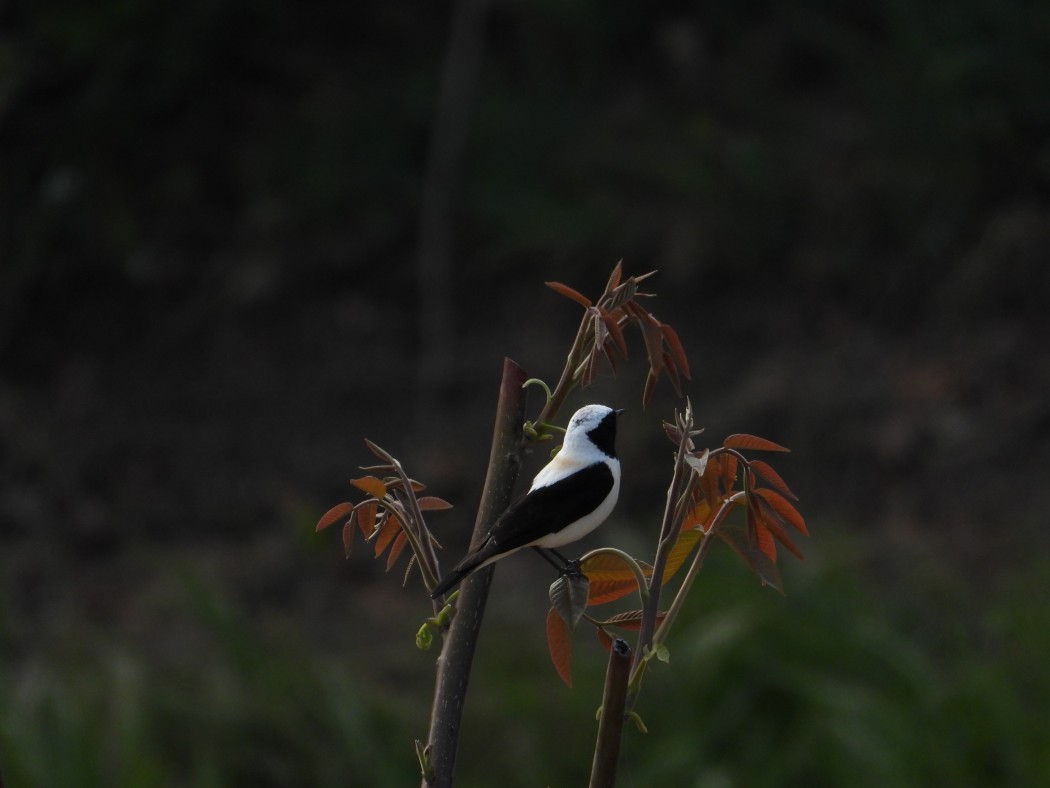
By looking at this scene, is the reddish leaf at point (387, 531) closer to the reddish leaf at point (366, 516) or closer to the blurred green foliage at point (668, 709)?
the reddish leaf at point (366, 516)

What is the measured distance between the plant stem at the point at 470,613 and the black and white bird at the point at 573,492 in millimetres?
74

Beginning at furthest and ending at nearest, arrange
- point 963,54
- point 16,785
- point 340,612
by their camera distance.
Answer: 1. point 963,54
2. point 340,612
3. point 16,785

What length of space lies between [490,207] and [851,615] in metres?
3.08

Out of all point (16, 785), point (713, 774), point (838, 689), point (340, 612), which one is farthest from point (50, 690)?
point (838, 689)

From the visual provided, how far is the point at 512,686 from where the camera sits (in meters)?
4.82

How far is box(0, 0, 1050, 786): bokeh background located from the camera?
15.5ft

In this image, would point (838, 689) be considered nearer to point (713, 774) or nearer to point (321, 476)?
point (713, 774)

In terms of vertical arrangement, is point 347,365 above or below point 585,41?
below

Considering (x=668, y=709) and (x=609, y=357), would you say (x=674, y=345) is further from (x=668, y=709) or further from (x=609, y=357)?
(x=668, y=709)

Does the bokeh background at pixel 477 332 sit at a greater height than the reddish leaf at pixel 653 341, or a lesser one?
lesser

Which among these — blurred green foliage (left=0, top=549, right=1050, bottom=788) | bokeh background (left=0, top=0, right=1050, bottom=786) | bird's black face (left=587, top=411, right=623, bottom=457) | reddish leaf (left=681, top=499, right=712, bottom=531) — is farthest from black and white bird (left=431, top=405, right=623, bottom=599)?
bokeh background (left=0, top=0, right=1050, bottom=786)

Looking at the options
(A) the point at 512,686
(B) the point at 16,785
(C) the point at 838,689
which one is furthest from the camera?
(A) the point at 512,686

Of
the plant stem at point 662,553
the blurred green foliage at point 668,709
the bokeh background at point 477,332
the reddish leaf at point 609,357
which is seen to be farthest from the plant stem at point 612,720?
the bokeh background at point 477,332

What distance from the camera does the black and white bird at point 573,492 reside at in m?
1.13
